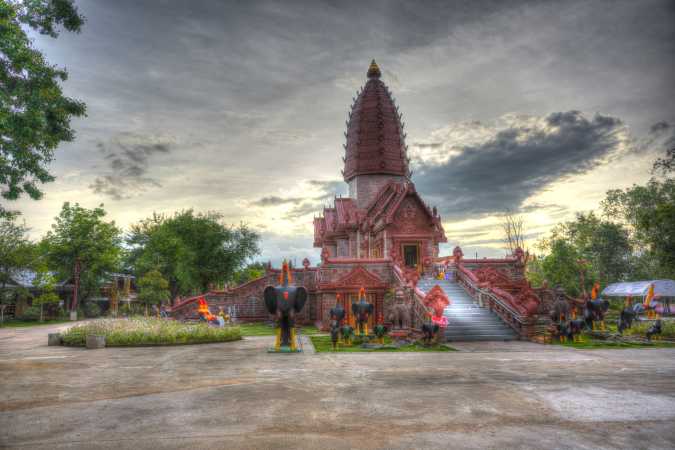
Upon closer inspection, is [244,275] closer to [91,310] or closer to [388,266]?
[91,310]

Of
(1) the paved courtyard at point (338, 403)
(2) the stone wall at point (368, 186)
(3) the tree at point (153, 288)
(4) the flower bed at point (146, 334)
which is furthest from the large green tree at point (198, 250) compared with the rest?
(1) the paved courtyard at point (338, 403)

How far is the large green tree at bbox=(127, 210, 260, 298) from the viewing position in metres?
44.2

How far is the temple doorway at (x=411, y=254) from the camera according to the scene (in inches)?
1189

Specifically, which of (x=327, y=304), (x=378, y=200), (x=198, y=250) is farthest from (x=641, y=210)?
(x=198, y=250)

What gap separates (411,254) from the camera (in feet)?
99.8

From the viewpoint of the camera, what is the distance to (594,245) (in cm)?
4694

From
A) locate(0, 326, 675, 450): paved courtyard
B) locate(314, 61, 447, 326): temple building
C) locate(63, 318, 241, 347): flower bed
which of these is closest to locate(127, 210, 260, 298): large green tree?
locate(314, 61, 447, 326): temple building

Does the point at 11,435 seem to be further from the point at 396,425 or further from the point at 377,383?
the point at 377,383

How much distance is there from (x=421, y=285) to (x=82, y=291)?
38899mm

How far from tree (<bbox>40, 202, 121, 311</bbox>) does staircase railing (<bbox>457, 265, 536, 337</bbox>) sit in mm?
36510

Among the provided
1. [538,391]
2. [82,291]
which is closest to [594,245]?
[538,391]

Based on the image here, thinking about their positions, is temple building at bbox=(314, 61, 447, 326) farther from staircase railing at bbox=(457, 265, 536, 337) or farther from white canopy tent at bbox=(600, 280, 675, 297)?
white canopy tent at bbox=(600, 280, 675, 297)

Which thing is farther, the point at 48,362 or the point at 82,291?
the point at 82,291

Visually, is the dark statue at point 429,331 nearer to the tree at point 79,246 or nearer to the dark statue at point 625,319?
the dark statue at point 625,319
